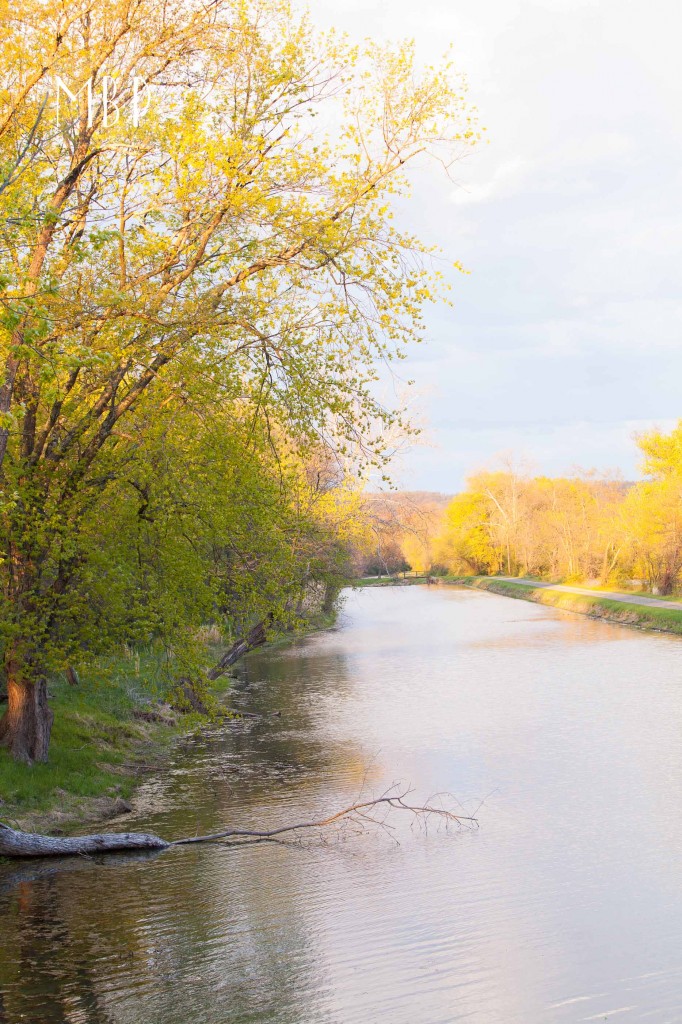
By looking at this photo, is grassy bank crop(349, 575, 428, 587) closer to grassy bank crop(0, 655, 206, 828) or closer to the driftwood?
grassy bank crop(0, 655, 206, 828)

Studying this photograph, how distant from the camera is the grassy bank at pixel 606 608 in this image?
145 feet

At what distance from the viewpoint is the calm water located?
9516 mm

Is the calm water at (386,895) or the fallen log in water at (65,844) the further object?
the fallen log in water at (65,844)

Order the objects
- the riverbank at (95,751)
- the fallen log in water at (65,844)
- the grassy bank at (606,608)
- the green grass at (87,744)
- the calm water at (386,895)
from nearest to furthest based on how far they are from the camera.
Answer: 1. the calm water at (386,895)
2. the fallen log in water at (65,844)
3. the riverbank at (95,751)
4. the green grass at (87,744)
5. the grassy bank at (606,608)

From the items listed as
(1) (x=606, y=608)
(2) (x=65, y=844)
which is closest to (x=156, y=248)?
(2) (x=65, y=844)

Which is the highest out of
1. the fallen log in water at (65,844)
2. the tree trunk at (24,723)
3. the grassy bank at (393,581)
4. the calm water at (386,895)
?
the grassy bank at (393,581)

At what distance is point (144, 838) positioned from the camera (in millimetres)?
13727

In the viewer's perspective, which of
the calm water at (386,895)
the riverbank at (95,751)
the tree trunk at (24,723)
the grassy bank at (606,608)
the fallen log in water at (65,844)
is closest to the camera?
the calm water at (386,895)

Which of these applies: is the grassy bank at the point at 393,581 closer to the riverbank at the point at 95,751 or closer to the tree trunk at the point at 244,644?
the tree trunk at the point at 244,644

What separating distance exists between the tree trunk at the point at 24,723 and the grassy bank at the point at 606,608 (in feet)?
104

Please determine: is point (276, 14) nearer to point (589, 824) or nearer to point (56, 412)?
point (56, 412)

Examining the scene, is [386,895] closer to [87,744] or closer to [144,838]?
[144,838]

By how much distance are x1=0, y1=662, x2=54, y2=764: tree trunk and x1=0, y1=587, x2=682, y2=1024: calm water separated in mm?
2043

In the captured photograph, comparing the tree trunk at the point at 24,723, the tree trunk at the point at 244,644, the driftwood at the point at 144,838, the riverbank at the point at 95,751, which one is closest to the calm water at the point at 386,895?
the driftwood at the point at 144,838
